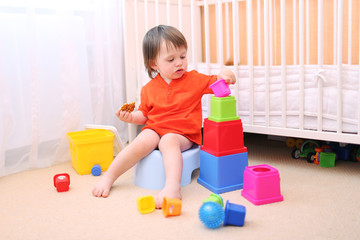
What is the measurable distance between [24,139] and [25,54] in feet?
1.17

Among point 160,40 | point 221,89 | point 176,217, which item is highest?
point 160,40

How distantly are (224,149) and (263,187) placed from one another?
0.61 feet

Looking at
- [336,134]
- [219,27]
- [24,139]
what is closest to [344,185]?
[336,134]

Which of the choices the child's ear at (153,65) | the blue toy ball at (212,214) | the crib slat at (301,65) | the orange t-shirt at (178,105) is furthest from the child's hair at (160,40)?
the blue toy ball at (212,214)

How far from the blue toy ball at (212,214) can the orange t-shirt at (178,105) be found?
0.46 meters

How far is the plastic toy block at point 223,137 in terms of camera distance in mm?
1187

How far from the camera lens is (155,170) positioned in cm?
126

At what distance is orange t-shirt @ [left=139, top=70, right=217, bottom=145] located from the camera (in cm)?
136

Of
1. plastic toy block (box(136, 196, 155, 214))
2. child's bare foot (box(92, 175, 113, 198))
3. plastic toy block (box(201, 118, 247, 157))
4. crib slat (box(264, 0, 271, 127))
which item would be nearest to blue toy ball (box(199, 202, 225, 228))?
plastic toy block (box(136, 196, 155, 214))

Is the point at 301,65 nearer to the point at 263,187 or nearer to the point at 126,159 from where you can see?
the point at 263,187

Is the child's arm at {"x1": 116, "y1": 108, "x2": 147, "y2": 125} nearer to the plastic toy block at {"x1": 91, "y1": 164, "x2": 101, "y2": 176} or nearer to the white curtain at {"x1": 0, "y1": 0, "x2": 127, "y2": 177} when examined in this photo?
the plastic toy block at {"x1": 91, "y1": 164, "x2": 101, "y2": 176}

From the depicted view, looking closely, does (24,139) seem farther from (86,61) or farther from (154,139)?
(154,139)

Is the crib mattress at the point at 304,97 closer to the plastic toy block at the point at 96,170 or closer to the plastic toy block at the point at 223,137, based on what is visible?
the plastic toy block at the point at 223,137

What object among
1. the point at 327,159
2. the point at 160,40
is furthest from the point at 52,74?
the point at 327,159
